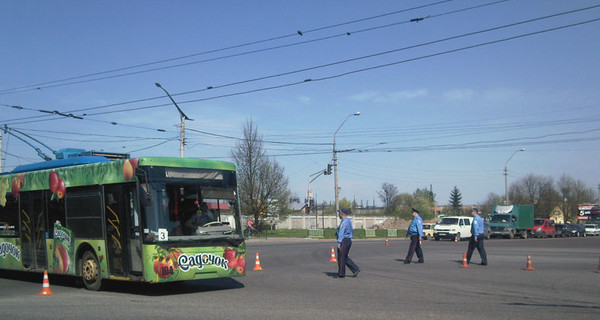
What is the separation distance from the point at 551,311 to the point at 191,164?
748 cm

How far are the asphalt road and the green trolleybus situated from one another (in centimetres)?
61

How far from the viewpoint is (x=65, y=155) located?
1697 cm

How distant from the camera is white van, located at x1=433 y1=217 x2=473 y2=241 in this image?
43562 mm

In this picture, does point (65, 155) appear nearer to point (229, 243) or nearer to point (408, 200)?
point (229, 243)

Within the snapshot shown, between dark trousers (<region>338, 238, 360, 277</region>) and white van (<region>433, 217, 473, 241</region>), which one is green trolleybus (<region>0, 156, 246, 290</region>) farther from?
white van (<region>433, 217, 473, 241</region>)

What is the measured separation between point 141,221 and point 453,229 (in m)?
35.6

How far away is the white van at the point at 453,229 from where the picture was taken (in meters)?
43.6

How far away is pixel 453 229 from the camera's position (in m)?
43.5

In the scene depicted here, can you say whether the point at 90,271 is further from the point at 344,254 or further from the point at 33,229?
the point at 344,254

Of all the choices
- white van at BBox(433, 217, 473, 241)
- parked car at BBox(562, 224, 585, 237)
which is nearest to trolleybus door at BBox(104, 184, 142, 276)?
white van at BBox(433, 217, 473, 241)

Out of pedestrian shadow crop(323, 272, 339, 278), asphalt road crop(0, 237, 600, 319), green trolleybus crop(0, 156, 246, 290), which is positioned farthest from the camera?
pedestrian shadow crop(323, 272, 339, 278)

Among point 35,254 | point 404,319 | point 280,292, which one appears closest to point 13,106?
point 35,254

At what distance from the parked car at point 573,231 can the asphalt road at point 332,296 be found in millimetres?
46961

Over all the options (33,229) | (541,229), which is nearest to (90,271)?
(33,229)
